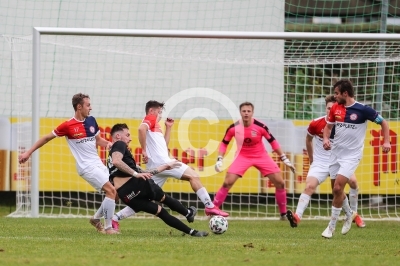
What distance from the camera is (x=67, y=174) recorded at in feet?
58.1

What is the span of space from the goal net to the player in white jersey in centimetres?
366

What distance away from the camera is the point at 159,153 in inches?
544

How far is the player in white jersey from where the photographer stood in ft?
44.6

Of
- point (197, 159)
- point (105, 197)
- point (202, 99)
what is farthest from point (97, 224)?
point (202, 99)

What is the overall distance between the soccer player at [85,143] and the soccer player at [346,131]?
306 cm

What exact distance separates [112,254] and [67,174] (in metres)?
8.62

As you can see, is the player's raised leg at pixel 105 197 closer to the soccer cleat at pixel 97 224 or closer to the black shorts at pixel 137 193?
the soccer cleat at pixel 97 224

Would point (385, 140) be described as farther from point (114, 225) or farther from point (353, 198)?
point (114, 225)

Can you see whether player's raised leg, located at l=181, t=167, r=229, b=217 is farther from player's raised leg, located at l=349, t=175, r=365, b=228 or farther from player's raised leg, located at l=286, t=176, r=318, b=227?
player's raised leg, located at l=349, t=175, r=365, b=228

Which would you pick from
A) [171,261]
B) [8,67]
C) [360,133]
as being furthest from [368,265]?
[8,67]

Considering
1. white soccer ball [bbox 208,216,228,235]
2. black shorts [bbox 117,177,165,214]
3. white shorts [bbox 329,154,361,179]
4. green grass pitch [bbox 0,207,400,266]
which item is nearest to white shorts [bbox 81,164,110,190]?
green grass pitch [bbox 0,207,400,266]

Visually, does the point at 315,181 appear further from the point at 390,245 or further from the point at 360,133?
the point at 390,245

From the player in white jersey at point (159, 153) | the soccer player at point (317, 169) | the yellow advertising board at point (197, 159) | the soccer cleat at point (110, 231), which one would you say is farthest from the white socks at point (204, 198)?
the yellow advertising board at point (197, 159)

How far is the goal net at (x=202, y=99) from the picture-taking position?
17.6 m
